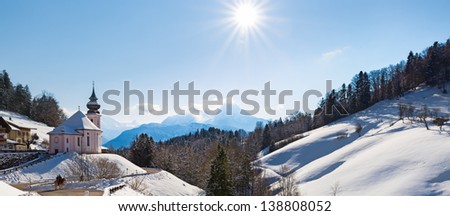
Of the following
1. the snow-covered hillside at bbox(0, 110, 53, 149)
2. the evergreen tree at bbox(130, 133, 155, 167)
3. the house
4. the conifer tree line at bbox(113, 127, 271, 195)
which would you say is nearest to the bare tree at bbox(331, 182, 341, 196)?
the conifer tree line at bbox(113, 127, 271, 195)

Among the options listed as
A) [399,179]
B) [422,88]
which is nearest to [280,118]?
[422,88]

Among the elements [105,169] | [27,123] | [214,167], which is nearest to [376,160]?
[214,167]

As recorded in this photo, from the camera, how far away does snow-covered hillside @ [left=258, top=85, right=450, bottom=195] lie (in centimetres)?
2469

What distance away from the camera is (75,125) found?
3809cm

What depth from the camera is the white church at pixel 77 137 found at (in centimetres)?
3600

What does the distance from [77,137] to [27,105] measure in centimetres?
4127

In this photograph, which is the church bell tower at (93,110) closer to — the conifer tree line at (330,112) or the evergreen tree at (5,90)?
the conifer tree line at (330,112)

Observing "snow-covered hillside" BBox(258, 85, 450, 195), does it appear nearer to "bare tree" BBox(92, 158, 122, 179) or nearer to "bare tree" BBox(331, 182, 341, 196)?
"bare tree" BBox(331, 182, 341, 196)

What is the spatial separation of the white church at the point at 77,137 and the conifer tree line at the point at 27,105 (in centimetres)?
3513

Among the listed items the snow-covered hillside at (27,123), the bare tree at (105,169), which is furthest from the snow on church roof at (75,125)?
the snow-covered hillside at (27,123)
